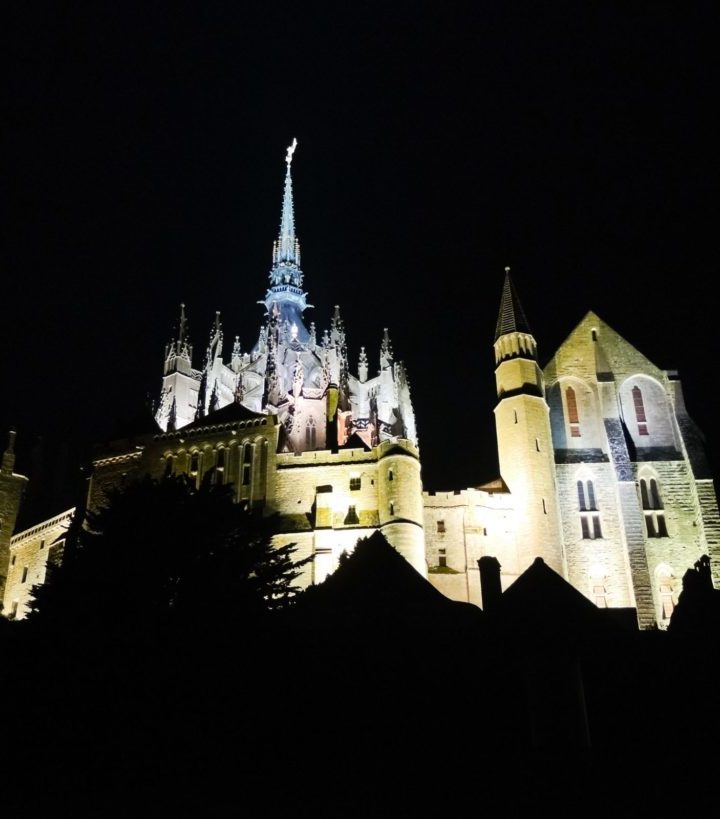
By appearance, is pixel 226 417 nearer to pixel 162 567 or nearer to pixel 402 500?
pixel 402 500

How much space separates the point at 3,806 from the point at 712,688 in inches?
636

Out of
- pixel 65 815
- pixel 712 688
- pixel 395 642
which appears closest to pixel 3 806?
pixel 65 815

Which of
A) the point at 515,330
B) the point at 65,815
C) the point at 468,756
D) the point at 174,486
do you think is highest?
the point at 515,330

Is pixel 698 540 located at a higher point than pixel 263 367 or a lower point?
lower

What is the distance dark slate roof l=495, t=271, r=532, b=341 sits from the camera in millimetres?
44375

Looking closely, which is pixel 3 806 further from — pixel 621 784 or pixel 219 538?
pixel 621 784

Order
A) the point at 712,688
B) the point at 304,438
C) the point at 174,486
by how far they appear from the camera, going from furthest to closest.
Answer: the point at 304,438, the point at 174,486, the point at 712,688

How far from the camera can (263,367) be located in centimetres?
5800

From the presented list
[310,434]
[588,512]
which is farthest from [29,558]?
[588,512]

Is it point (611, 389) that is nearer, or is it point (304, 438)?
point (611, 389)

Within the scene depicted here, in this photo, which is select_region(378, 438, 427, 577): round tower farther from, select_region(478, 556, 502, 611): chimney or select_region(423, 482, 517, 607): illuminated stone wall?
select_region(478, 556, 502, 611): chimney

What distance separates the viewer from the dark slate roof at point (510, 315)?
146 feet

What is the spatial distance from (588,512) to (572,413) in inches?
206

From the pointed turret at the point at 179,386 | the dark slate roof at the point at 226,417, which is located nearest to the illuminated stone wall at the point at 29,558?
the dark slate roof at the point at 226,417
